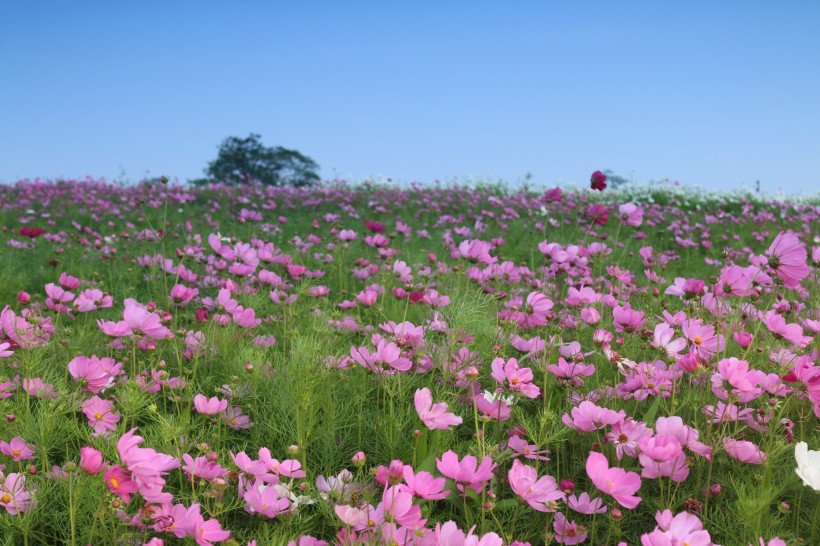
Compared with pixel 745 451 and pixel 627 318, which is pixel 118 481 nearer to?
pixel 745 451

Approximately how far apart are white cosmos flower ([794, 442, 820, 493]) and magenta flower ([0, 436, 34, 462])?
5.43 ft

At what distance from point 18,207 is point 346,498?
9.53m

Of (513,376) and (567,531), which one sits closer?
(567,531)

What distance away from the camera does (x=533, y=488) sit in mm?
1245

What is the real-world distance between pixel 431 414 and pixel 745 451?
713mm

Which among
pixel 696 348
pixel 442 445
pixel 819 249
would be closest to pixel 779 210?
pixel 819 249

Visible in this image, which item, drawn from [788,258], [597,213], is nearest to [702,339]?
[788,258]

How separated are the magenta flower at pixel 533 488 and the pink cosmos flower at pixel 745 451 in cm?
45

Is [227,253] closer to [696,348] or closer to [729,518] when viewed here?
[696,348]

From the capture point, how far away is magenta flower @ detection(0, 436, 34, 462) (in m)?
1.48

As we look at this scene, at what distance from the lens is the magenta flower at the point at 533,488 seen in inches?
47.6

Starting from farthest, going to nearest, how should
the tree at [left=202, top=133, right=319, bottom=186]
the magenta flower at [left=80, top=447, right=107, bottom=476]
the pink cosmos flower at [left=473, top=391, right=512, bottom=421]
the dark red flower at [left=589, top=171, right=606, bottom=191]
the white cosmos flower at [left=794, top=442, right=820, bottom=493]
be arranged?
the tree at [left=202, top=133, right=319, bottom=186]
the dark red flower at [left=589, top=171, right=606, bottom=191]
the pink cosmos flower at [left=473, top=391, right=512, bottom=421]
the white cosmos flower at [left=794, top=442, right=820, bottom=493]
the magenta flower at [left=80, top=447, right=107, bottom=476]

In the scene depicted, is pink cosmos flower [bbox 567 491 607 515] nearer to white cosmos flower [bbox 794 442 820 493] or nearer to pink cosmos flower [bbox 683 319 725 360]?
white cosmos flower [bbox 794 442 820 493]

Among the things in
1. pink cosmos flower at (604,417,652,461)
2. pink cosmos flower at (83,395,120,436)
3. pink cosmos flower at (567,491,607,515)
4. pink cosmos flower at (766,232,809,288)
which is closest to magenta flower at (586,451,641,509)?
pink cosmos flower at (567,491,607,515)
